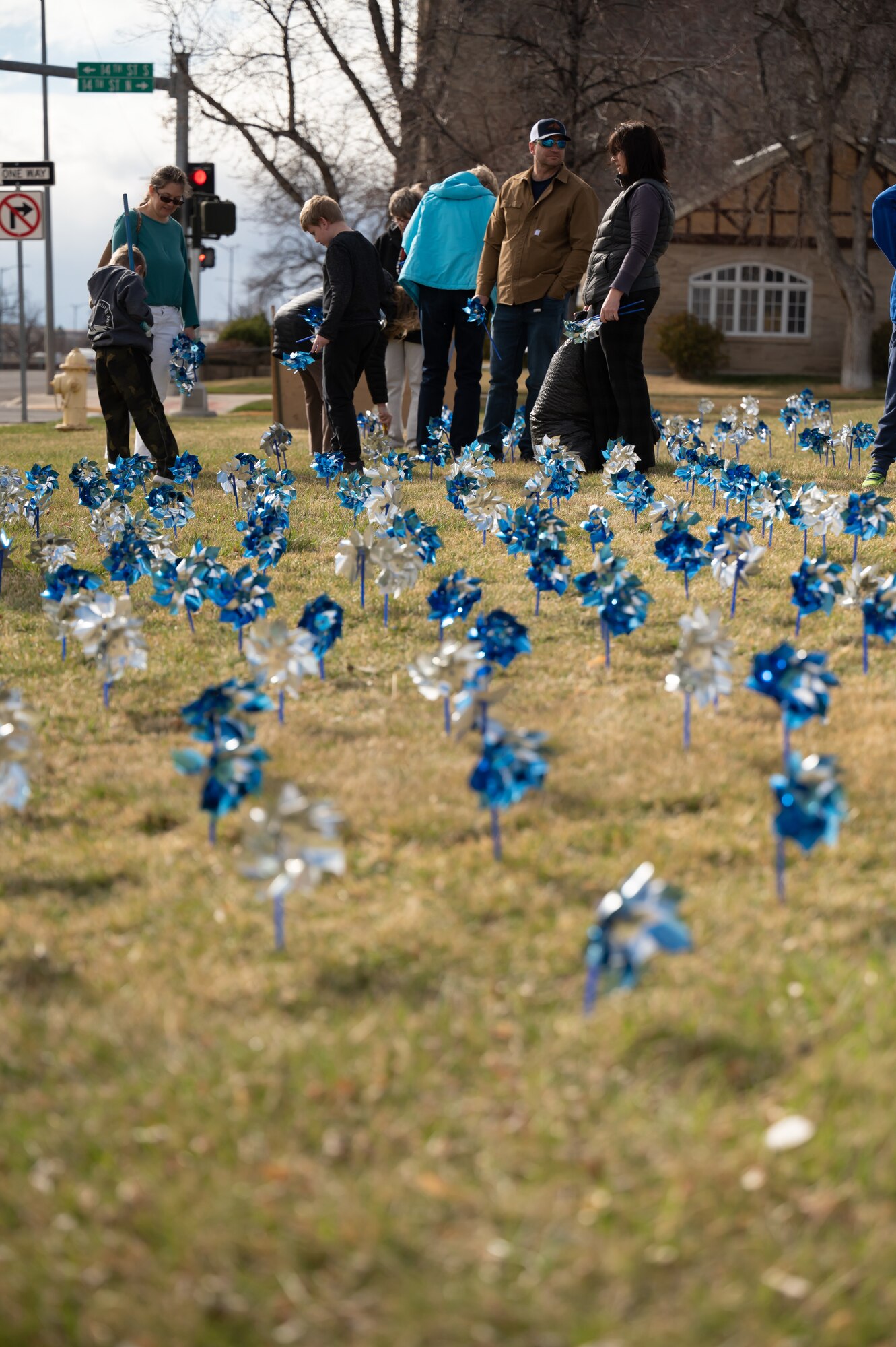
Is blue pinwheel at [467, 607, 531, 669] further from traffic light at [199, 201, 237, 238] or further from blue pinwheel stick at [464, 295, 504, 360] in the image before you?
traffic light at [199, 201, 237, 238]

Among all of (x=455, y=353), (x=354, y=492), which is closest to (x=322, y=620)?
(x=354, y=492)

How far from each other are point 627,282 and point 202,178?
36.4 feet

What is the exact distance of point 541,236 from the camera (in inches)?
329

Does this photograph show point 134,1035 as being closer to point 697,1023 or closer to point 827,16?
point 697,1023

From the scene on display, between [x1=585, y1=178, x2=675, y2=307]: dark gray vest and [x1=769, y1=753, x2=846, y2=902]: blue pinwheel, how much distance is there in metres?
5.64

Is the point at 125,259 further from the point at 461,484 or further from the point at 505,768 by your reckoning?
the point at 505,768

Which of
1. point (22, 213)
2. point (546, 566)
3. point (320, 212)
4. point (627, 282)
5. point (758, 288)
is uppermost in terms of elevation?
point (758, 288)

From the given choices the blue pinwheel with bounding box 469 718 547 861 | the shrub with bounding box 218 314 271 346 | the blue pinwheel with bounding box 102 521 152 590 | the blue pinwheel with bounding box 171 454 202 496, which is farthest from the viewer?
the shrub with bounding box 218 314 271 346

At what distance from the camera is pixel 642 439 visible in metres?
8.77

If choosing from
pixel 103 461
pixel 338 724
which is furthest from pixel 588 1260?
pixel 103 461

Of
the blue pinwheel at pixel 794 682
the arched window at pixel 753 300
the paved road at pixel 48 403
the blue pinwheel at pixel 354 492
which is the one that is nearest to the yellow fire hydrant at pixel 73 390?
the paved road at pixel 48 403

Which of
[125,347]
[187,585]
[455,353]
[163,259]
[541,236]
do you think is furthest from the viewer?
[455,353]

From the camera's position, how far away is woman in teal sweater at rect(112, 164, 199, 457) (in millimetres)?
8680

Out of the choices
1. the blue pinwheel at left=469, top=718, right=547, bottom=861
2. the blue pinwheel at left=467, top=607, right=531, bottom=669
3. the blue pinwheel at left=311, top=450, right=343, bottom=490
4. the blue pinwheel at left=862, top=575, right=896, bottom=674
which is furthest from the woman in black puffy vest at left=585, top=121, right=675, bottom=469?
the blue pinwheel at left=469, top=718, right=547, bottom=861
